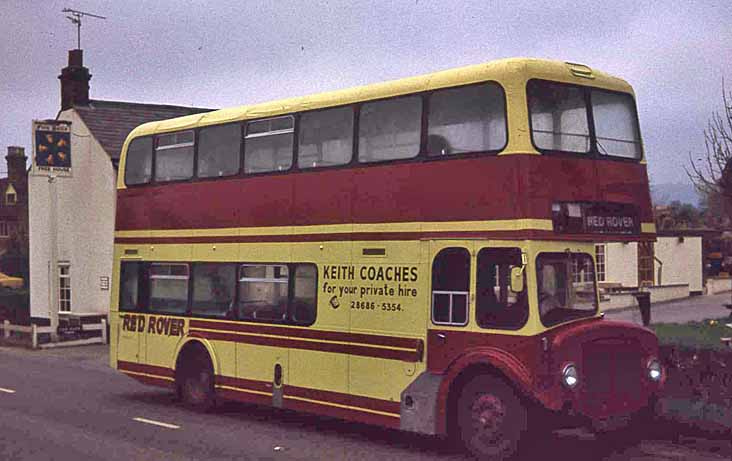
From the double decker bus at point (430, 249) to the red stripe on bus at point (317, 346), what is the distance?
24 millimetres

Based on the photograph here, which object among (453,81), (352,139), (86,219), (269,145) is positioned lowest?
(352,139)

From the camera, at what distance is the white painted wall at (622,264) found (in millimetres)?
36562

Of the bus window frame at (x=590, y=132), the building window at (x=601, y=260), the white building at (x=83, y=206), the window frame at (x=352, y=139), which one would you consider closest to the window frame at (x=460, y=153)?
the bus window frame at (x=590, y=132)

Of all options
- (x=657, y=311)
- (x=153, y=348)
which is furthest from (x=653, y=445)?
(x=657, y=311)

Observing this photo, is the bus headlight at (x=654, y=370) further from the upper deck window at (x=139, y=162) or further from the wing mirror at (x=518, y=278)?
the upper deck window at (x=139, y=162)

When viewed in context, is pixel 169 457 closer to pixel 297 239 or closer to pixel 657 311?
pixel 297 239

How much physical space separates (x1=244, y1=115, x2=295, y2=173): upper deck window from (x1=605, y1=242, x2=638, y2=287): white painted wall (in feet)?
75.4

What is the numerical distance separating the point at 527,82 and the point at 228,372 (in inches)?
268

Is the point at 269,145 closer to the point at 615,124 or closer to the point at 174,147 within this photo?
the point at 174,147

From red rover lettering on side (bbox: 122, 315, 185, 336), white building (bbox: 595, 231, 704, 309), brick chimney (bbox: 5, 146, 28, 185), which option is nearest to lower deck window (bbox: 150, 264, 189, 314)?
red rover lettering on side (bbox: 122, 315, 185, 336)

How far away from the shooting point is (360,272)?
13.6 m

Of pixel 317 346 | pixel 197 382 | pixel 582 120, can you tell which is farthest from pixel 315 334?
pixel 582 120

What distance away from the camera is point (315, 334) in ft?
46.8

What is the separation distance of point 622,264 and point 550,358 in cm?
2680
